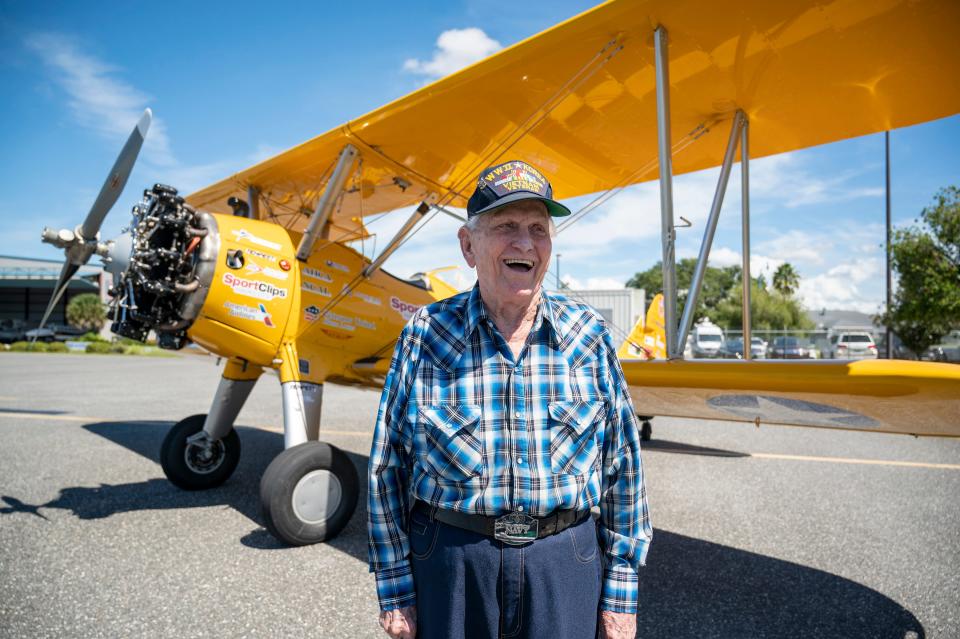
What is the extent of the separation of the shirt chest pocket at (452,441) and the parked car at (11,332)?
4644 cm

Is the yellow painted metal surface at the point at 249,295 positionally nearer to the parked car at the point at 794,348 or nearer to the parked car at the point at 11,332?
the parked car at the point at 794,348

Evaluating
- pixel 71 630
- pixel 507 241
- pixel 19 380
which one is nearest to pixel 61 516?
pixel 71 630

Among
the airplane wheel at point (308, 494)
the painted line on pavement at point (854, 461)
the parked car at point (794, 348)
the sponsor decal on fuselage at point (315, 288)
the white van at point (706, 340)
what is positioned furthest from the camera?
the white van at point (706, 340)

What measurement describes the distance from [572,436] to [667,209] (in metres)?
2.44

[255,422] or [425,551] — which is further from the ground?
[425,551]

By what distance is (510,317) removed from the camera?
1.63m

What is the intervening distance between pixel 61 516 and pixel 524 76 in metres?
4.76

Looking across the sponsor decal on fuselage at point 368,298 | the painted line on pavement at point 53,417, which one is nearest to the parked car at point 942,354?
the sponsor decal on fuselage at point 368,298

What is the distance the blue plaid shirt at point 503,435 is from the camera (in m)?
1.43

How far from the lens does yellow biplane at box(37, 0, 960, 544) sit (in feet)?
10.5

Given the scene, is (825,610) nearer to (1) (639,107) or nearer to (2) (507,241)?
(2) (507,241)

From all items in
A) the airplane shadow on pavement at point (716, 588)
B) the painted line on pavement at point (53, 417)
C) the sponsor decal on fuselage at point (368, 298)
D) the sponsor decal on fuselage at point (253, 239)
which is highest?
the sponsor decal on fuselage at point (253, 239)

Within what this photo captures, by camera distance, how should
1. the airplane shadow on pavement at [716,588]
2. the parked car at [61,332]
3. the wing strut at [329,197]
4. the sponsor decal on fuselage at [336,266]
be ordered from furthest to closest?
the parked car at [61,332] → the sponsor decal on fuselage at [336,266] → the wing strut at [329,197] → the airplane shadow on pavement at [716,588]

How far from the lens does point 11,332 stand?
38375 millimetres
